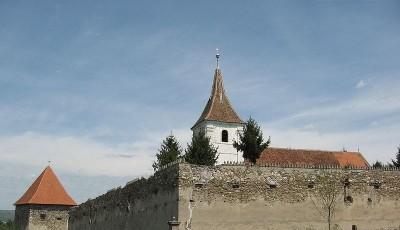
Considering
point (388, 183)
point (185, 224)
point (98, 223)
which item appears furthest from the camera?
point (98, 223)

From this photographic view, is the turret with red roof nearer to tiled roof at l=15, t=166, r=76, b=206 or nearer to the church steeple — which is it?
tiled roof at l=15, t=166, r=76, b=206

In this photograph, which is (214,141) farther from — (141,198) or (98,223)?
(141,198)

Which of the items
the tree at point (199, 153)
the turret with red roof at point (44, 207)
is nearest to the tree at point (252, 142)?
the tree at point (199, 153)

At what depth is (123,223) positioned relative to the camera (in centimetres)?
3278

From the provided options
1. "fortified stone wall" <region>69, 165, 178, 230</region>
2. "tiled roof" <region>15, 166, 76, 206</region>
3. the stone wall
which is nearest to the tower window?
the stone wall

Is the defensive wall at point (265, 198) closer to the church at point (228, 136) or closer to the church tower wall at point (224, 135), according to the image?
the church at point (228, 136)

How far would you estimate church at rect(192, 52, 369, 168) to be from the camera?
182 ft

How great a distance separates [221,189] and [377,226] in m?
9.12

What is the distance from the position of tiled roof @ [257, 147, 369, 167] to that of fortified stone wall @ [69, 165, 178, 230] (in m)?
19.4

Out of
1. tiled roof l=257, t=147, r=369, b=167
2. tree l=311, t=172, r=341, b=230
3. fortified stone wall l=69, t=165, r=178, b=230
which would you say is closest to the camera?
fortified stone wall l=69, t=165, r=178, b=230

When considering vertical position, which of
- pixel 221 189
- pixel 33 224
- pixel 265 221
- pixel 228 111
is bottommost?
pixel 33 224

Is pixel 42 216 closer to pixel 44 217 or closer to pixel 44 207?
pixel 44 217

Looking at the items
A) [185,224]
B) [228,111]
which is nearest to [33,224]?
[228,111]

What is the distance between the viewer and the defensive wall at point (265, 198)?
24984 mm
